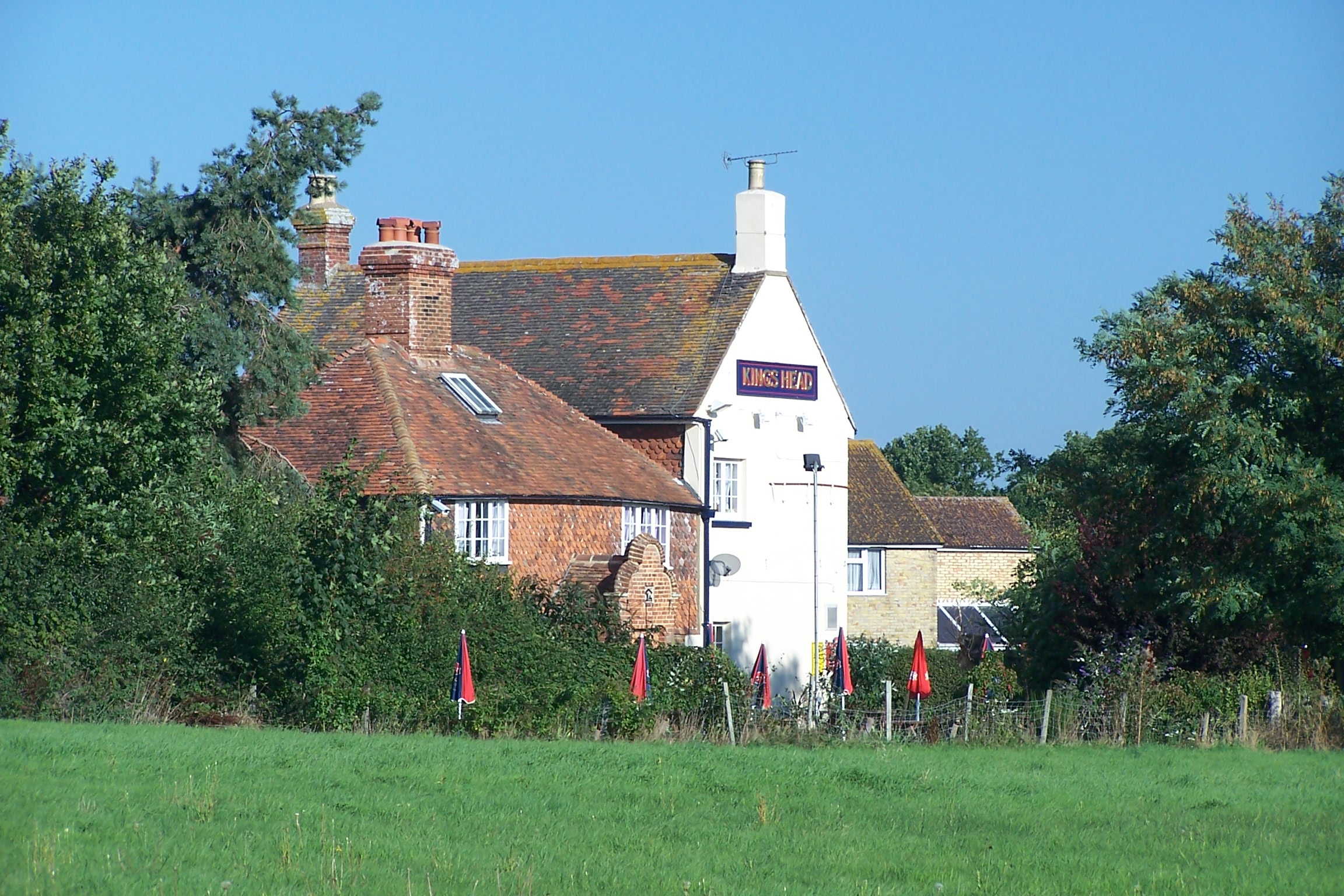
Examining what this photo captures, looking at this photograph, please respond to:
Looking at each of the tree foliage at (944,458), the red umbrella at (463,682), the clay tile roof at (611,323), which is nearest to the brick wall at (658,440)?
the clay tile roof at (611,323)

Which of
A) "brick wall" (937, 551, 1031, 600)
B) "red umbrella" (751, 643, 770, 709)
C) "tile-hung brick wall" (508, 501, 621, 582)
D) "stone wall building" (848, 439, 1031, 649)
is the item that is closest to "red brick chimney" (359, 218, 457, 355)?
"tile-hung brick wall" (508, 501, 621, 582)

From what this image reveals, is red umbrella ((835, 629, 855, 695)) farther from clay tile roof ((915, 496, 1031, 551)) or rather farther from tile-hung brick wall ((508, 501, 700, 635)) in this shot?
clay tile roof ((915, 496, 1031, 551))

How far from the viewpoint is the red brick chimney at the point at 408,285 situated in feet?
122

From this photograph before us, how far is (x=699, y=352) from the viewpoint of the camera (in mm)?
41188

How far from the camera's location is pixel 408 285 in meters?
37.4

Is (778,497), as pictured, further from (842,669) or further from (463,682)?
(463,682)

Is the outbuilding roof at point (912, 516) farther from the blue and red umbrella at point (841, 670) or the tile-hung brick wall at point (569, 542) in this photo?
the blue and red umbrella at point (841, 670)

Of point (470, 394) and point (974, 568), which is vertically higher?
point (470, 394)

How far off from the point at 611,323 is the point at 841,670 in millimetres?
14006

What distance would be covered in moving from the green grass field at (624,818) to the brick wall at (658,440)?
686 inches

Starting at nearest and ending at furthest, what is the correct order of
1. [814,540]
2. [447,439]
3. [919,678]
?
[919,678] < [447,439] < [814,540]

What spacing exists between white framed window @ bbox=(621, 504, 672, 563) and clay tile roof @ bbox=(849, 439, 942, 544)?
21.0m

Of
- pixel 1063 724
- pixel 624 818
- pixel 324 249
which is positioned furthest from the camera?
pixel 324 249

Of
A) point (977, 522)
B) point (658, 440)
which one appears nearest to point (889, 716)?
point (658, 440)
